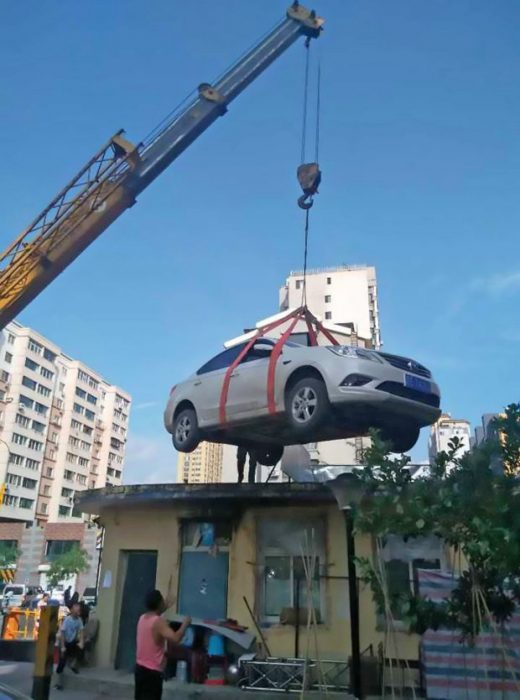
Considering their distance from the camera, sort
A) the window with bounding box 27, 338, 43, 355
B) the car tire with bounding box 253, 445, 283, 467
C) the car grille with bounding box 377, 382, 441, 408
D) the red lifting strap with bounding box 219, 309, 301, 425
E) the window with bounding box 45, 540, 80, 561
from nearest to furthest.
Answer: the car grille with bounding box 377, 382, 441, 408 < the red lifting strap with bounding box 219, 309, 301, 425 < the car tire with bounding box 253, 445, 283, 467 < the window with bounding box 45, 540, 80, 561 < the window with bounding box 27, 338, 43, 355

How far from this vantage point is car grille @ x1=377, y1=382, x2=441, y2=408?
831cm

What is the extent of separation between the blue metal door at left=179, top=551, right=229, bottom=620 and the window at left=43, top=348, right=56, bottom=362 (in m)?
58.6

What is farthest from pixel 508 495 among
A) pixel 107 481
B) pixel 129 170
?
pixel 107 481

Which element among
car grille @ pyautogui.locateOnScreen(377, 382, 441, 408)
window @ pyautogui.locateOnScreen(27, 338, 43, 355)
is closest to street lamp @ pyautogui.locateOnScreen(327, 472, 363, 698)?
car grille @ pyautogui.locateOnScreen(377, 382, 441, 408)

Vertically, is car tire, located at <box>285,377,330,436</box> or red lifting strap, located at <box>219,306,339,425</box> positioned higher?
red lifting strap, located at <box>219,306,339,425</box>

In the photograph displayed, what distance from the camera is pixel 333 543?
9.70 metres

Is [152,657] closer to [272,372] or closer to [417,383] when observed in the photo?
[272,372]

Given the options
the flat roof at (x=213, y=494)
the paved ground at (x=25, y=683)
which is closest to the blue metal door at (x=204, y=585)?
the flat roof at (x=213, y=494)

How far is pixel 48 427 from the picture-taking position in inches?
2581

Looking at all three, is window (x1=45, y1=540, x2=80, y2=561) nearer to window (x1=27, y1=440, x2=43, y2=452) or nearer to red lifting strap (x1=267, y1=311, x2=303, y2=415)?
window (x1=27, y1=440, x2=43, y2=452)

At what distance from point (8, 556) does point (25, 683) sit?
42.5 meters

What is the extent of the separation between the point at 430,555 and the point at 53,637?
560cm

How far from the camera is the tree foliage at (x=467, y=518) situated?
522cm

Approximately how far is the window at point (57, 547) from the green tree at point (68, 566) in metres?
3.73
